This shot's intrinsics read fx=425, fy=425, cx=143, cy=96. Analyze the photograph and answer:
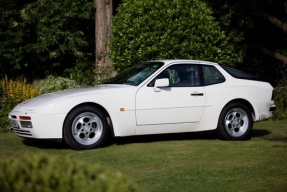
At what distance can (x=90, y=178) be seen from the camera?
8.41 ft

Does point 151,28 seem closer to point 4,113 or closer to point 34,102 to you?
point 4,113

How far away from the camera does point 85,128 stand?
23.6 feet

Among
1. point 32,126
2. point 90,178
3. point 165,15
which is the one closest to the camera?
point 90,178

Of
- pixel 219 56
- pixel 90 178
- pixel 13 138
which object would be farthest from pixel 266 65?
pixel 90 178

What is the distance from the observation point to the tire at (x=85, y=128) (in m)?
7.05

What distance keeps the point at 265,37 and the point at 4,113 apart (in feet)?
40.5

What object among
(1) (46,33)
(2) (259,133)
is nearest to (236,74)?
(2) (259,133)

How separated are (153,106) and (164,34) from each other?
13.9 feet

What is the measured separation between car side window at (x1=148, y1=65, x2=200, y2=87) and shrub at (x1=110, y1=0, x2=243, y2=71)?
9.70ft

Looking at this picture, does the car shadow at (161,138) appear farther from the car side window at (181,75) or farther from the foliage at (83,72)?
the foliage at (83,72)

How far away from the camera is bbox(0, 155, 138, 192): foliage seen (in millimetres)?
2375

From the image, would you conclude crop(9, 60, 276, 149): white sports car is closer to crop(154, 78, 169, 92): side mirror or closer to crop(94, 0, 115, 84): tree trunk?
crop(154, 78, 169, 92): side mirror

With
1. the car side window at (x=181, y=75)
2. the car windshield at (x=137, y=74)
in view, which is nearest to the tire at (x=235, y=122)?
the car side window at (x=181, y=75)

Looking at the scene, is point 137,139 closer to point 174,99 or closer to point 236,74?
point 174,99
